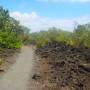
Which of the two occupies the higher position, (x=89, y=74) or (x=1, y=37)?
(x=1, y=37)

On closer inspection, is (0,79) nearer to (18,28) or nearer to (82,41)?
(82,41)

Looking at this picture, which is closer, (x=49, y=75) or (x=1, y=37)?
(x=49, y=75)

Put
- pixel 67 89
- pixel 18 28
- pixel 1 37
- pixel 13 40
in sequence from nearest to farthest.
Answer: pixel 67 89 < pixel 1 37 < pixel 13 40 < pixel 18 28

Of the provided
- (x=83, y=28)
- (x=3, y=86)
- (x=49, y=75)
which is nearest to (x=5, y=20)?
(x=83, y=28)

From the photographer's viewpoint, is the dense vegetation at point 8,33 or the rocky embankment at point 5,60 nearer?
the rocky embankment at point 5,60

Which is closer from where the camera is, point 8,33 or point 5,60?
point 5,60

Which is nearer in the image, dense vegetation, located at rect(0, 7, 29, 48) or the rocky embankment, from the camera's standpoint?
the rocky embankment

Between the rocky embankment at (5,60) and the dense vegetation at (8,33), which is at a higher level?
the dense vegetation at (8,33)

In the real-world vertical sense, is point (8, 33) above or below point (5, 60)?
above

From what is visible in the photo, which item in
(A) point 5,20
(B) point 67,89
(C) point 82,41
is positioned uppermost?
(A) point 5,20

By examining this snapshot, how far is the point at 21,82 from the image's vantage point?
1789cm

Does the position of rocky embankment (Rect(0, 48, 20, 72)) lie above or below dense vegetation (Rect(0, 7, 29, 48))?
below

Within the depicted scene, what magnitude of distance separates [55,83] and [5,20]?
51418 millimetres

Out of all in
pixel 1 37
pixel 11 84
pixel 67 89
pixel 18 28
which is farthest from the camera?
pixel 18 28
